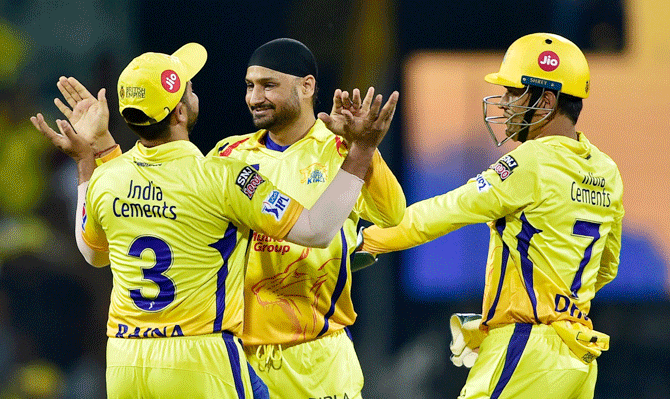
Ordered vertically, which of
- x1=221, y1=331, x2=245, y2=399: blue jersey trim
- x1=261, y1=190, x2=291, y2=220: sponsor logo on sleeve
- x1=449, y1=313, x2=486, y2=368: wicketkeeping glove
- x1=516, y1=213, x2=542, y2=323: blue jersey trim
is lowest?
x1=449, y1=313, x2=486, y2=368: wicketkeeping glove

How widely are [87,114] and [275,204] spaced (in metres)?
0.99

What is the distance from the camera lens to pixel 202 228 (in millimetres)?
3070

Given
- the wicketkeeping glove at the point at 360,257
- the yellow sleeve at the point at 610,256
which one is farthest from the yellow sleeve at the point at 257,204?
the yellow sleeve at the point at 610,256

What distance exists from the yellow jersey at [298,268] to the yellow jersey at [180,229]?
481 mm

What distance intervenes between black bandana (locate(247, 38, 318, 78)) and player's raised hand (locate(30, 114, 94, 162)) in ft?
2.66

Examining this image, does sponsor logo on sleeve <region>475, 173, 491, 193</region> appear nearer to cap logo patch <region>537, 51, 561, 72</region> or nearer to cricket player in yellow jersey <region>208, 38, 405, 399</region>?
cricket player in yellow jersey <region>208, 38, 405, 399</region>

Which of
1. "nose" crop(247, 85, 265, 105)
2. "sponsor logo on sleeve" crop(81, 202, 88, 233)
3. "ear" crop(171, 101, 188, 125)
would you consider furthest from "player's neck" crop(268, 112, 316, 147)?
"sponsor logo on sleeve" crop(81, 202, 88, 233)

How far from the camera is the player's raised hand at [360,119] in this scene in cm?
299

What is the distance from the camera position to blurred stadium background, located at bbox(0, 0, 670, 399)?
603 cm

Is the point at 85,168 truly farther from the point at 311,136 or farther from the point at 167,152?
the point at 311,136

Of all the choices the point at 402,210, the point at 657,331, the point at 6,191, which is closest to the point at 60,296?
the point at 6,191

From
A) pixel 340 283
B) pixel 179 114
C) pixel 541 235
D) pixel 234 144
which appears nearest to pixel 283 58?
pixel 234 144

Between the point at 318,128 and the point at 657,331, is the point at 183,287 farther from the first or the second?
the point at 657,331

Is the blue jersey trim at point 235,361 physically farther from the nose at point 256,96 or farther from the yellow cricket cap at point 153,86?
the nose at point 256,96
